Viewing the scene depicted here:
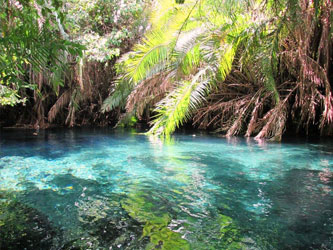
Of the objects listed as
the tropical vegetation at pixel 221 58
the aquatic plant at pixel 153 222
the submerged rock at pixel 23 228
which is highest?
the tropical vegetation at pixel 221 58

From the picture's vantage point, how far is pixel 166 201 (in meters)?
3.02

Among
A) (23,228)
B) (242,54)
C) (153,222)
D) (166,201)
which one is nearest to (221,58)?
(242,54)

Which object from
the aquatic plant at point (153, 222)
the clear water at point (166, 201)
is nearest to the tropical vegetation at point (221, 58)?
the clear water at point (166, 201)

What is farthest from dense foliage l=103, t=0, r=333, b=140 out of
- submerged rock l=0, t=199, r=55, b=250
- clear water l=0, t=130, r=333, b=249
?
submerged rock l=0, t=199, r=55, b=250

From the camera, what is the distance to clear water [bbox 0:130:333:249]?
2184 mm

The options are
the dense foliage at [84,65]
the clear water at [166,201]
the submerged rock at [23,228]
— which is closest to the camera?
the submerged rock at [23,228]

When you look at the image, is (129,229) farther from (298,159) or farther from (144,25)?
(144,25)

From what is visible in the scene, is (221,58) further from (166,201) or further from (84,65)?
(84,65)

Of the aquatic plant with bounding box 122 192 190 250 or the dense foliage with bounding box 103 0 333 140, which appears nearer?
the aquatic plant with bounding box 122 192 190 250

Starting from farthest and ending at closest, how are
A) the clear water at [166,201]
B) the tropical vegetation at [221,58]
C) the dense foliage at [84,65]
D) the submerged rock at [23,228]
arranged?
the dense foliage at [84,65] < the tropical vegetation at [221,58] < the clear water at [166,201] < the submerged rock at [23,228]

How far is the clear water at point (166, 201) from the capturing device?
2184 millimetres

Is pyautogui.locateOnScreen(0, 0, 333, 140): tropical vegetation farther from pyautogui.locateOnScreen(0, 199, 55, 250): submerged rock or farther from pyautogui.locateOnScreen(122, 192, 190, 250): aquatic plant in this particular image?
pyautogui.locateOnScreen(122, 192, 190, 250): aquatic plant

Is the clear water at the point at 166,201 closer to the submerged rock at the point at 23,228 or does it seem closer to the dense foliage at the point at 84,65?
the submerged rock at the point at 23,228

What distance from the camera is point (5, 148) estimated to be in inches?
249
